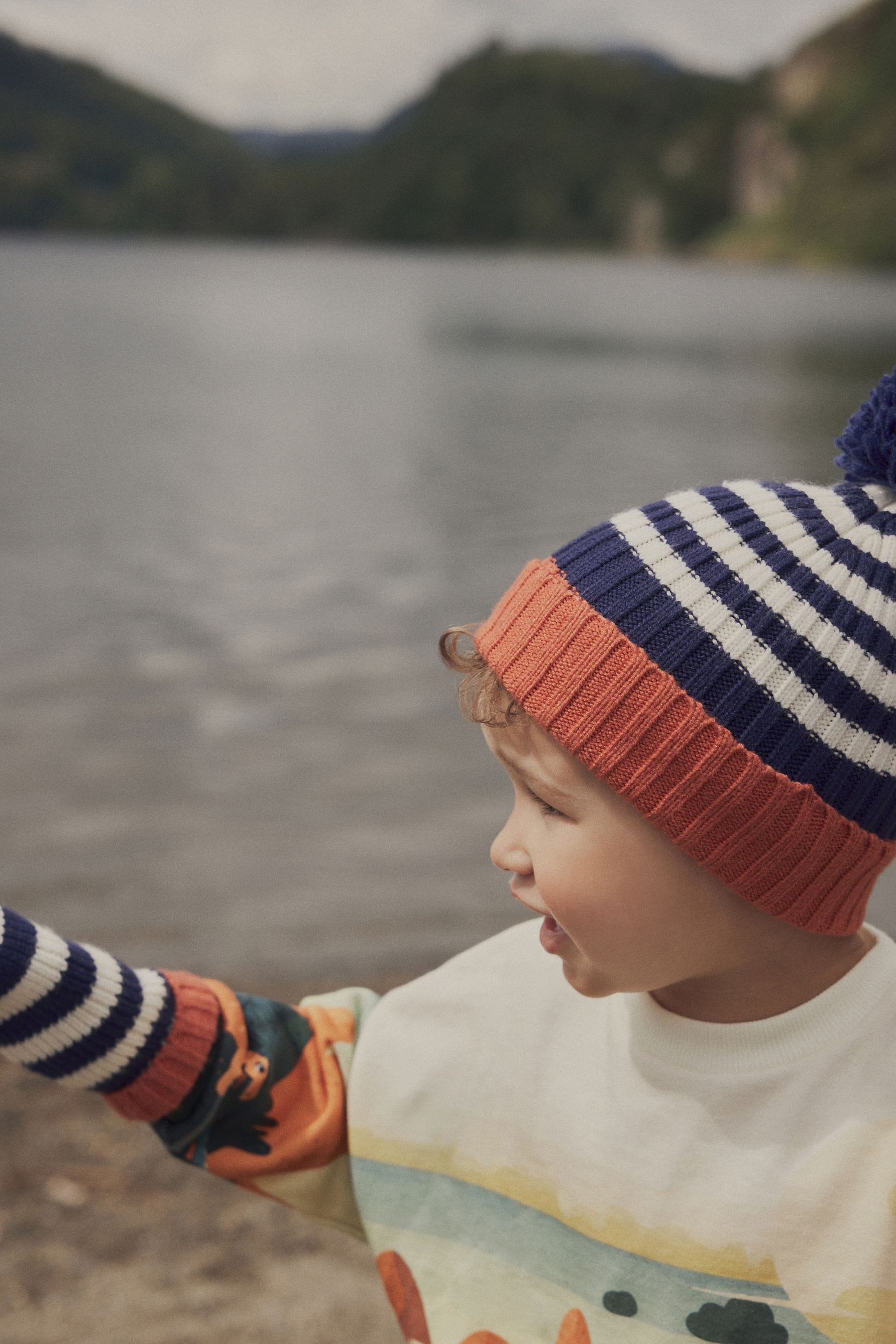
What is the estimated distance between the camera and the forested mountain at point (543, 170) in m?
144

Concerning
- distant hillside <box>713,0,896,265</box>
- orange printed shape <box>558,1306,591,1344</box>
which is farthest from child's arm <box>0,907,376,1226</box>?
distant hillside <box>713,0,896,265</box>

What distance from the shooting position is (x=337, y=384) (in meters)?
32.4

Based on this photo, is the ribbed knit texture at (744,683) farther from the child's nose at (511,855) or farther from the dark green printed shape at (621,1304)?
the dark green printed shape at (621,1304)

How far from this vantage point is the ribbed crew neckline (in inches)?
60.5

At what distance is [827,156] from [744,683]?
144 m

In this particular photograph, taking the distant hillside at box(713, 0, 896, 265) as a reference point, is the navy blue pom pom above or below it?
below

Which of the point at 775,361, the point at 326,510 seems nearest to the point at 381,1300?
the point at 326,510

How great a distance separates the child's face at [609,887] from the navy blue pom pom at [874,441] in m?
0.48

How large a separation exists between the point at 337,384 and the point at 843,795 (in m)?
31.8

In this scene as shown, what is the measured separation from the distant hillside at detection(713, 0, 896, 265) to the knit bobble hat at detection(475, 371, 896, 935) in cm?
12043

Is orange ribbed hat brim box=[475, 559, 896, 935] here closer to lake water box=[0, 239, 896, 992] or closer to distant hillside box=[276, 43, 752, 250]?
lake water box=[0, 239, 896, 992]

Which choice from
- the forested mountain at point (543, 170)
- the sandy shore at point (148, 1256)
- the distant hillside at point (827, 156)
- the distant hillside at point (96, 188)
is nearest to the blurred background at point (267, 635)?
the sandy shore at point (148, 1256)

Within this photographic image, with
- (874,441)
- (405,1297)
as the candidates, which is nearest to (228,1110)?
(405,1297)

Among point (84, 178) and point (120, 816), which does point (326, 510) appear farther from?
point (84, 178)
